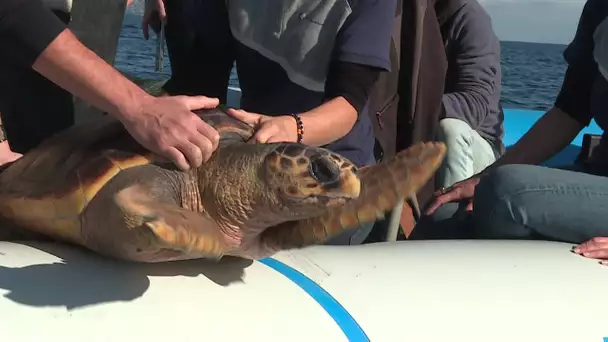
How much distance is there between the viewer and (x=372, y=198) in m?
1.13

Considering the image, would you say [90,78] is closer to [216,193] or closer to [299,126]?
[216,193]

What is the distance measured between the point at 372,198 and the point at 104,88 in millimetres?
436

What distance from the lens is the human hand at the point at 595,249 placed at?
1433 millimetres

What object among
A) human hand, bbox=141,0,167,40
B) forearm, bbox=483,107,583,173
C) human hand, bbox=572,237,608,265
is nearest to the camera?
human hand, bbox=572,237,608,265

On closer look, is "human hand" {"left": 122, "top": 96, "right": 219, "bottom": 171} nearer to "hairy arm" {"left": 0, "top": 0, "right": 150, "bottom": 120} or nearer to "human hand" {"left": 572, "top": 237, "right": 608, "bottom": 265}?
"hairy arm" {"left": 0, "top": 0, "right": 150, "bottom": 120}

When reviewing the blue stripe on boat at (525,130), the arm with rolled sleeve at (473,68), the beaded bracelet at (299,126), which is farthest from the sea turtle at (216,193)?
the blue stripe on boat at (525,130)

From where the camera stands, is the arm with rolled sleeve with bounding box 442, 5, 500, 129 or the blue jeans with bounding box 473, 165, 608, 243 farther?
the arm with rolled sleeve with bounding box 442, 5, 500, 129

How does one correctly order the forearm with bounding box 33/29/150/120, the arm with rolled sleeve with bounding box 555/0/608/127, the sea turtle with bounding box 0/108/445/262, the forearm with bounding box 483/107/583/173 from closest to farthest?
the sea turtle with bounding box 0/108/445/262 < the forearm with bounding box 33/29/150/120 < the arm with rolled sleeve with bounding box 555/0/608/127 < the forearm with bounding box 483/107/583/173

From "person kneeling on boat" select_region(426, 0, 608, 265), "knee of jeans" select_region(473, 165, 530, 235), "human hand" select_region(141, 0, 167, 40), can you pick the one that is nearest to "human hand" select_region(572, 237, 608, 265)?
"person kneeling on boat" select_region(426, 0, 608, 265)

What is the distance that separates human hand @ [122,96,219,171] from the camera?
1.13 m

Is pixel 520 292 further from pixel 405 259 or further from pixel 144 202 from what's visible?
pixel 144 202

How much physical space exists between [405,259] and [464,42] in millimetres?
1706

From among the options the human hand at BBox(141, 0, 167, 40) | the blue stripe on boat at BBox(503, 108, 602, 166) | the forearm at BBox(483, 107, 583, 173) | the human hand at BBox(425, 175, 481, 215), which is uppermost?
the human hand at BBox(141, 0, 167, 40)

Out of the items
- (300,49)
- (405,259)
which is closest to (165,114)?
(405,259)
